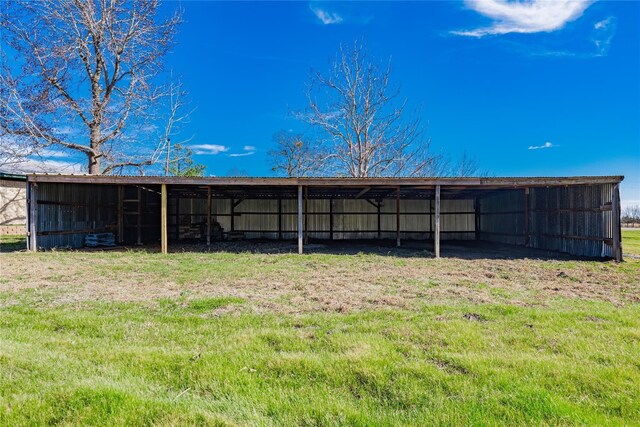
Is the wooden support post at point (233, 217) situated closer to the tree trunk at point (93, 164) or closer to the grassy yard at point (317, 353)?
the tree trunk at point (93, 164)

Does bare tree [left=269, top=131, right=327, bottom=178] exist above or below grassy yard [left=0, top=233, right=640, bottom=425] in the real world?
above

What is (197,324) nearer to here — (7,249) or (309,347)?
(309,347)

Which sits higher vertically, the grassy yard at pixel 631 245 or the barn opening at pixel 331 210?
the barn opening at pixel 331 210

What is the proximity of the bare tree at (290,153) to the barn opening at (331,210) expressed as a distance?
12.7 metres

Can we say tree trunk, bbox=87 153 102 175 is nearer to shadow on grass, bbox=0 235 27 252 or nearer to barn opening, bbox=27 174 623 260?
barn opening, bbox=27 174 623 260

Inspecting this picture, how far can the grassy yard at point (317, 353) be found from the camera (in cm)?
228

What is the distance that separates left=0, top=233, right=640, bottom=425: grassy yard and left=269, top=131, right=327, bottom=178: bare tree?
25.6 meters

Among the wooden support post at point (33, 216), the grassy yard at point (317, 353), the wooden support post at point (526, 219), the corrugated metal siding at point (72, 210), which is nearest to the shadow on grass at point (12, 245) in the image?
the wooden support post at point (33, 216)

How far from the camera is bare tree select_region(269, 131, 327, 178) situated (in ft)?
103

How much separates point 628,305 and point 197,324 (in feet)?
20.9

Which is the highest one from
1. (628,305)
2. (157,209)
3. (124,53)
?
(124,53)

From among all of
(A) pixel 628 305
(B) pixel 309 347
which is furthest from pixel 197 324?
(A) pixel 628 305

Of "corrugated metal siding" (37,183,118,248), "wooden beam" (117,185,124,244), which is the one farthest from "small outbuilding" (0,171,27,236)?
"wooden beam" (117,185,124,244)

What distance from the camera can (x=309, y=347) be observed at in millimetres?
3361
